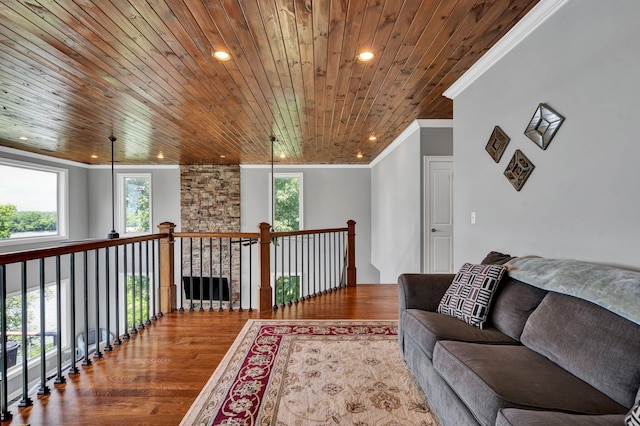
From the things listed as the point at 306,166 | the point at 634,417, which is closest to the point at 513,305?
the point at 634,417

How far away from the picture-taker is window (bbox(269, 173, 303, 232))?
8.13 meters

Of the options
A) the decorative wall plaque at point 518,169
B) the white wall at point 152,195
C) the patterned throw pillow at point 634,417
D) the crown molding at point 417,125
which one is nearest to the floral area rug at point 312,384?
the patterned throw pillow at point 634,417

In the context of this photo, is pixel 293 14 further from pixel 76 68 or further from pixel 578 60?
pixel 76 68

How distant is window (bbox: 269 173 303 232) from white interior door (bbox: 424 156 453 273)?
Result: 409cm

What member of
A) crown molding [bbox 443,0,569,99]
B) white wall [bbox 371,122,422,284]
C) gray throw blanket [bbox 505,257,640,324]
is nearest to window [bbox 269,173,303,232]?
white wall [bbox 371,122,422,284]

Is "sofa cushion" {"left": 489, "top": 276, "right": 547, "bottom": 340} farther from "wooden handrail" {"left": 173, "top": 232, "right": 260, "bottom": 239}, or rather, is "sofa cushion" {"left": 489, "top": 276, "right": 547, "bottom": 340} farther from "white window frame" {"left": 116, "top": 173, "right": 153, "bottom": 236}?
"white window frame" {"left": 116, "top": 173, "right": 153, "bottom": 236}

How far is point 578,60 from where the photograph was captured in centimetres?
189

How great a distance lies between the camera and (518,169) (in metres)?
2.46

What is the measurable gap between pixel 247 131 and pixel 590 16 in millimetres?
3985

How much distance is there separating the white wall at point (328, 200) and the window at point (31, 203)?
3.93 metres

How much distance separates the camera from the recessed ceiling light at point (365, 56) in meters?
2.48

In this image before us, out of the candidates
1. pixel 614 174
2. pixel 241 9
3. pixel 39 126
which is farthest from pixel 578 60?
pixel 39 126

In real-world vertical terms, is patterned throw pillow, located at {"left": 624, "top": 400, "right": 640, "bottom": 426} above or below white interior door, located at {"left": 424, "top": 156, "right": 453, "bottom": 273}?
below

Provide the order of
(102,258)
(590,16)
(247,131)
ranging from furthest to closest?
(102,258) → (247,131) → (590,16)
